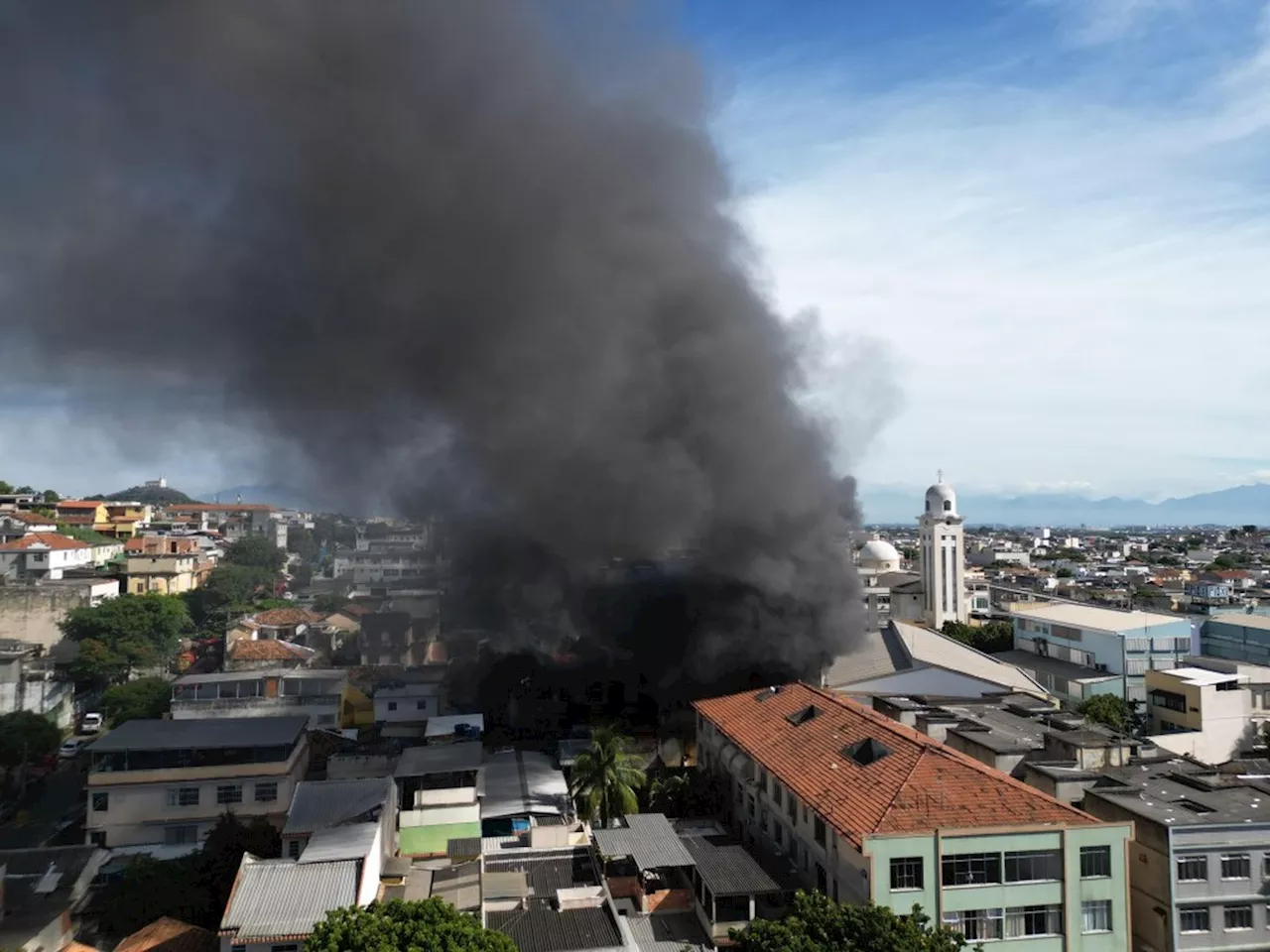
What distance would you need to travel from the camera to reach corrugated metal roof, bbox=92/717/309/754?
21859 millimetres

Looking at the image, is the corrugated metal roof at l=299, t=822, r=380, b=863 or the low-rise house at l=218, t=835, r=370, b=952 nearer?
the low-rise house at l=218, t=835, r=370, b=952

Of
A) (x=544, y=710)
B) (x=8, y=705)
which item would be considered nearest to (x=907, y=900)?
(x=544, y=710)

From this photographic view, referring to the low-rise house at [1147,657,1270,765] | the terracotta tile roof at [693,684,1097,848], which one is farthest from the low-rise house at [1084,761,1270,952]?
the low-rise house at [1147,657,1270,765]

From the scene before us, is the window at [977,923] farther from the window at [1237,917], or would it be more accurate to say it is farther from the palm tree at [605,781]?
the palm tree at [605,781]

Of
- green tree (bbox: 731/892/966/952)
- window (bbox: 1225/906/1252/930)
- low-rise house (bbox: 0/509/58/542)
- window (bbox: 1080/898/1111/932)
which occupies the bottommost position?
window (bbox: 1225/906/1252/930)

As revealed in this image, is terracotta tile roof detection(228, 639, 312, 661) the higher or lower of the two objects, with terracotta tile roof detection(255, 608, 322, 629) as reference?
lower

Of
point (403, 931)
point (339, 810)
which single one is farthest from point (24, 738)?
point (403, 931)

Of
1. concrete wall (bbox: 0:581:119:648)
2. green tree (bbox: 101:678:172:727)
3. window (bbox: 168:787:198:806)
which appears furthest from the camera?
concrete wall (bbox: 0:581:119:648)

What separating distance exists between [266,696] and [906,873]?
22.6 m

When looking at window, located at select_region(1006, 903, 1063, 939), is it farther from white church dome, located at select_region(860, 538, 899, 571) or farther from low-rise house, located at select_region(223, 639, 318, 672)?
white church dome, located at select_region(860, 538, 899, 571)

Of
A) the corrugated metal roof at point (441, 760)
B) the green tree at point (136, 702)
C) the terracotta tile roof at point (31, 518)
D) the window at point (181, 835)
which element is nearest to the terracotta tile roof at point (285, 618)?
the green tree at point (136, 702)

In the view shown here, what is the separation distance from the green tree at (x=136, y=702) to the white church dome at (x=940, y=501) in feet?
155

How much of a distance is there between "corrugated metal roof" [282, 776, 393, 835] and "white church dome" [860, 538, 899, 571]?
54.9 m

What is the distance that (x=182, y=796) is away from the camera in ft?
71.5
